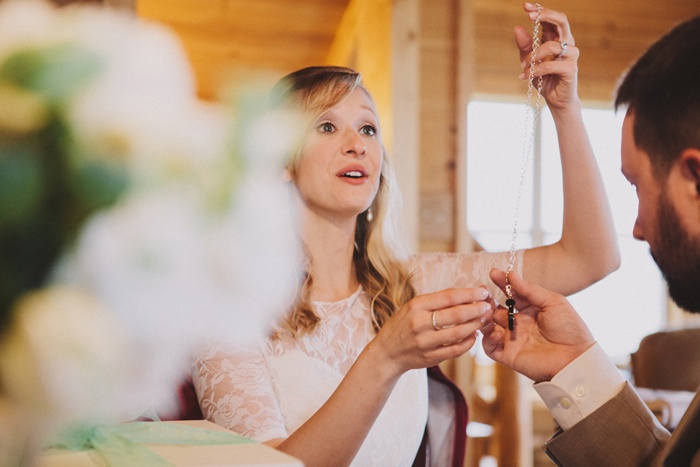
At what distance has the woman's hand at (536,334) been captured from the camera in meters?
1.13

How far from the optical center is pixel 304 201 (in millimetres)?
1563

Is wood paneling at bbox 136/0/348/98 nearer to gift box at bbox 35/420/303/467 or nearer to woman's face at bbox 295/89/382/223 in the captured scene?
woman's face at bbox 295/89/382/223

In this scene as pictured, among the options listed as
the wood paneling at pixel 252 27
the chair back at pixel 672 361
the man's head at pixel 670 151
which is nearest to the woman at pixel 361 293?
the man's head at pixel 670 151

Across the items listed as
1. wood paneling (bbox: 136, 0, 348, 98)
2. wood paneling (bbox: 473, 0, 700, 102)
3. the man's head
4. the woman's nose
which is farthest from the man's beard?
wood paneling (bbox: 473, 0, 700, 102)

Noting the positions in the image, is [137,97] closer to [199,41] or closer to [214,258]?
[214,258]

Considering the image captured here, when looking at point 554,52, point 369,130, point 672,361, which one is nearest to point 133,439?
point 554,52

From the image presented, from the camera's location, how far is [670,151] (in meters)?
0.96

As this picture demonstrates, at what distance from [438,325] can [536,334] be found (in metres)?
0.24

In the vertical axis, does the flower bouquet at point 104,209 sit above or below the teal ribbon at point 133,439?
above

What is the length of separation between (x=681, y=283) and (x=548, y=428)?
3946 mm

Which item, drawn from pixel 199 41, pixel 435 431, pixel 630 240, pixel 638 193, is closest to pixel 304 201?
pixel 435 431

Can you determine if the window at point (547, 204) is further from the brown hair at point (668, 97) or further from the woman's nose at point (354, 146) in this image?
the brown hair at point (668, 97)

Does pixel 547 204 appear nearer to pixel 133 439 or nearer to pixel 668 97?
pixel 668 97

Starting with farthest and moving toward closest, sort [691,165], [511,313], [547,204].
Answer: [547,204] → [511,313] → [691,165]
